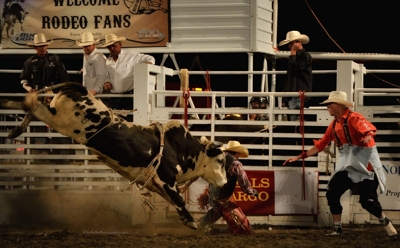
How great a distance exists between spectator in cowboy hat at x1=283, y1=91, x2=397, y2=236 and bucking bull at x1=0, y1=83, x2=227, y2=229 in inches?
43.9

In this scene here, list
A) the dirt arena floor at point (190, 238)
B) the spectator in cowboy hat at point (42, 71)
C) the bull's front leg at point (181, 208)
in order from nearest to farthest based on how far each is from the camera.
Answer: the dirt arena floor at point (190, 238) → the bull's front leg at point (181, 208) → the spectator in cowboy hat at point (42, 71)

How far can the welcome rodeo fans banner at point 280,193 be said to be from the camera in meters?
9.45

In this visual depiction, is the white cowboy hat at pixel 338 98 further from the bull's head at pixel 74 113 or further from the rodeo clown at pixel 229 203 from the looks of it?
the bull's head at pixel 74 113

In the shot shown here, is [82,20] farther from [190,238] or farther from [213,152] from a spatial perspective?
[190,238]

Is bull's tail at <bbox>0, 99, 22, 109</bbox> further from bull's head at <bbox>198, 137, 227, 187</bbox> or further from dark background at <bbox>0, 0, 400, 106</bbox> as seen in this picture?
dark background at <bbox>0, 0, 400, 106</bbox>

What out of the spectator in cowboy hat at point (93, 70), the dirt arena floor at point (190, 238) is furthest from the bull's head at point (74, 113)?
the spectator in cowboy hat at point (93, 70)

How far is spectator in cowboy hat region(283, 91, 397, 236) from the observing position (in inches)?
328

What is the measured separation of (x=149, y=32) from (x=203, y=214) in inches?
143

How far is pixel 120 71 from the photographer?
10.1 m

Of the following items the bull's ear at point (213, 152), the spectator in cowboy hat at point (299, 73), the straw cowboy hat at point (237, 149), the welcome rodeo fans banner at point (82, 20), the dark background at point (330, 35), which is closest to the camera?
the bull's ear at point (213, 152)

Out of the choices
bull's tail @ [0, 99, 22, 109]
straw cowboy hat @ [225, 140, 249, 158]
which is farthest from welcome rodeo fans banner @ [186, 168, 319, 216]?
bull's tail @ [0, 99, 22, 109]

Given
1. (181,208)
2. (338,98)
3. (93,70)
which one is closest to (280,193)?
(338,98)

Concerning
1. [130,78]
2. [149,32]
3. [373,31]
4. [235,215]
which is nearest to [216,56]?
[373,31]

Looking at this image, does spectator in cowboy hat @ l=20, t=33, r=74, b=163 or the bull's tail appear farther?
spectator in cowboy hat @ l=20, t=33, r=74, b=163
